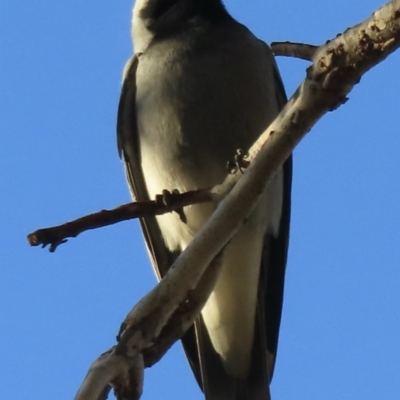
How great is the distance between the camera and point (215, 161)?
4.48 m

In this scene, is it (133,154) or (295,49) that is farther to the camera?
(133,154)

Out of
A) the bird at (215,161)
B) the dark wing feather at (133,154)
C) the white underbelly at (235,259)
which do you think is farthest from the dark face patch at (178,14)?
the white underbelly at (235,259)

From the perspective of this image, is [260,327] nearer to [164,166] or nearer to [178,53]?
[164,166]

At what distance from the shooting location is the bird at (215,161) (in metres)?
4.48

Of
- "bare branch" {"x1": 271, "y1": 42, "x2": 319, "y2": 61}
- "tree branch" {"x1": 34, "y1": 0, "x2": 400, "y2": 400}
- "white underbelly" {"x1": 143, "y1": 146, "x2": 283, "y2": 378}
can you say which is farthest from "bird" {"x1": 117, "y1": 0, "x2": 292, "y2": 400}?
"tree branch" {"x1": 34, "y1": 0, "x2": 400, "y2": 400}

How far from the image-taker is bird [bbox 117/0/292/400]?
4477mm

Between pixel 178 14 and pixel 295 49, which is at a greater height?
pixel 178 14

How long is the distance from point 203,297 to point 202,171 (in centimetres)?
145

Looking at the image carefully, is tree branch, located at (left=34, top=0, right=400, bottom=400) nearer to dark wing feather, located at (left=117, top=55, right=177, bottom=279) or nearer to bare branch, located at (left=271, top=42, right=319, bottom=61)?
bare branch, located at (left=271, top=42, right=319, bottom=61)

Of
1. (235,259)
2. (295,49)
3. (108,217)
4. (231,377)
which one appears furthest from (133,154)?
(295,49)

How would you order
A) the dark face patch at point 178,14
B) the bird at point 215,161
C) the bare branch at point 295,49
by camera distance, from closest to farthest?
the bare branch at point 295,49
the bird at point 215,161
the dark face patch at point 178,14

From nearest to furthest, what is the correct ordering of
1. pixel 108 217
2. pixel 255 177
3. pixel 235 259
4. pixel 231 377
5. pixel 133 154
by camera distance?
pixel 255 177, pixel 108 217, pixel 231 377, pixel 235 259, pixel 133 154

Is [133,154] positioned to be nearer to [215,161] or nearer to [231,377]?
[215,161]

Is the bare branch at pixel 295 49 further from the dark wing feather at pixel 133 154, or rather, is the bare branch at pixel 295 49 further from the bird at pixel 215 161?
the dark wing feather at pixel 133 154
